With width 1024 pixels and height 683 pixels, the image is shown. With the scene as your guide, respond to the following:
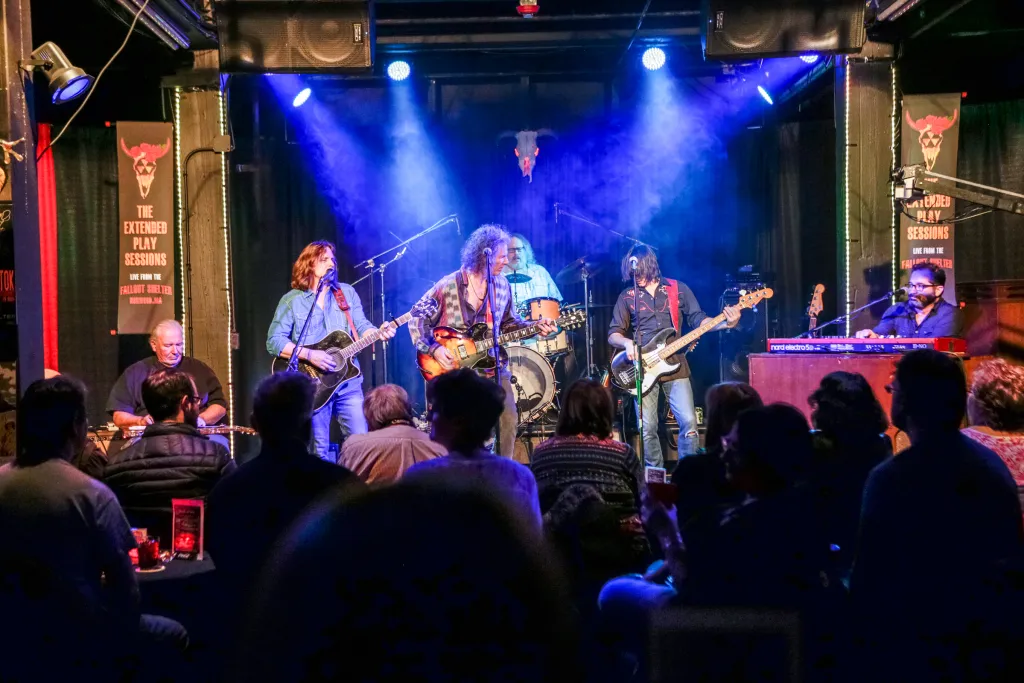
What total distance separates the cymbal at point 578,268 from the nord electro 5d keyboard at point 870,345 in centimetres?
368

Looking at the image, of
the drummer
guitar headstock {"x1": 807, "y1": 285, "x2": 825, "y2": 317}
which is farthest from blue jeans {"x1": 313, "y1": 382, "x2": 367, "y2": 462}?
guitar headstock {"x1": 807, "y1": 285, "x2": 825, "y2": 317}

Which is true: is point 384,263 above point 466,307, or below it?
above

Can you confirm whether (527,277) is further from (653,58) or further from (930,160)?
(930,160)

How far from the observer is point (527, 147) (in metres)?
9.91

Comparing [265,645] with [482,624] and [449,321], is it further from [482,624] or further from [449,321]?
[449,321]

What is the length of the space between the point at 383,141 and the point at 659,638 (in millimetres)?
8650

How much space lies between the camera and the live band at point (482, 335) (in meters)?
6.47

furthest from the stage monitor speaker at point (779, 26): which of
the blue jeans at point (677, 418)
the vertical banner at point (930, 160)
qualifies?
Result: the blue jeans at point (677, 418)

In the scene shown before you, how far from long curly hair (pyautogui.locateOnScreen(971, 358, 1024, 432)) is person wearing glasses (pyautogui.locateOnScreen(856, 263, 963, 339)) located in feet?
11.2

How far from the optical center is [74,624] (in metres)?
2.36

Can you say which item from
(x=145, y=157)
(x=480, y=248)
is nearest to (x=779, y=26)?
(x=480, y=248)

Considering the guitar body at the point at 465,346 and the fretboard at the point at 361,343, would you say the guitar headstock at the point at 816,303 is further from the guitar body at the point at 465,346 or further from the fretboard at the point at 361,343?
the fretboard at the point at 361,343

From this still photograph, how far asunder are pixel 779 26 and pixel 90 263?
732 cm

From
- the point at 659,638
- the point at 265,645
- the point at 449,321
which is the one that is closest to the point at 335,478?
the point at 659,638
